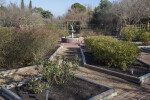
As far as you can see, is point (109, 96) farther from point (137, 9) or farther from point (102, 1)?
point (102, 1)

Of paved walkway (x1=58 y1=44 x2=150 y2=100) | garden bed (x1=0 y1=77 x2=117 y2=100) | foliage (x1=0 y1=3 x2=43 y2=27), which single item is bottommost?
paved walkway (x1=58 y1=44 x2=150 y2=100)

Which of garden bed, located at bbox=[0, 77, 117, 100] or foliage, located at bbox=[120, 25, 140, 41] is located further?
foliage, located at bbox=[120, 25, 140, 41]

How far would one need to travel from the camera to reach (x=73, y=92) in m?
4.46

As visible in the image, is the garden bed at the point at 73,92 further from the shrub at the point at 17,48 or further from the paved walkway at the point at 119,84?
the shrub at the point at 17,48

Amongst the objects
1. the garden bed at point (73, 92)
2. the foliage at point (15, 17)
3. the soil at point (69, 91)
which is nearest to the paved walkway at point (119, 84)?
the garden bed at point (73, 92)

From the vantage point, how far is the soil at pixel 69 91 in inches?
165

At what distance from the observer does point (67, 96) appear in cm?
423

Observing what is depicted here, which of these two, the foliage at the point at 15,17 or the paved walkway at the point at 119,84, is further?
the foliage at the point at 15,17

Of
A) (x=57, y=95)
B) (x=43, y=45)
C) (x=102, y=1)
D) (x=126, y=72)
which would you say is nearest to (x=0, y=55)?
(x=43, y=45)

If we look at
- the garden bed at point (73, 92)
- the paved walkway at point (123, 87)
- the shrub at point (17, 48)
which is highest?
the shrub at point (17, 48)

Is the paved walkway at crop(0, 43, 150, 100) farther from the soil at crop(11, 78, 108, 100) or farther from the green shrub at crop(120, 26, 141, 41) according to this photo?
the green shrub at crop(120, 26, 141, 41)

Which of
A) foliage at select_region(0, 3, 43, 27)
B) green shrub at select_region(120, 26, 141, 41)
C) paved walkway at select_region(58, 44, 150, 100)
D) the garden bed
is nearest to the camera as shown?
the garden bed

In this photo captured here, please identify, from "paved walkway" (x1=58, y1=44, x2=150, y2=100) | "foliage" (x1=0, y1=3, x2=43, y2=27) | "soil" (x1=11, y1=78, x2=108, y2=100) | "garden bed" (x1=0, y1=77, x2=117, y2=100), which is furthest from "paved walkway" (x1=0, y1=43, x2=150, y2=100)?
"foliage" (x1=0, y1=3, x2=43, y2=27)

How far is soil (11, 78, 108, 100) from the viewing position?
13.7 ft
